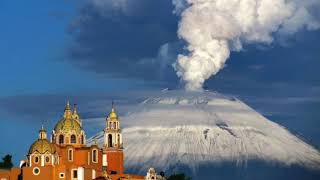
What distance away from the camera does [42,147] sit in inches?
4528

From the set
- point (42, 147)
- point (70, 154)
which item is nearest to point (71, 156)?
point (70, 154)

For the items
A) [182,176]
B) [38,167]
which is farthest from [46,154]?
[182,176]

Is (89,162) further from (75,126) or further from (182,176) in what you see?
(182,176)

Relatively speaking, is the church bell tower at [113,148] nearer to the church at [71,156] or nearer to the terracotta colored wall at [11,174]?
the church at [71,156]

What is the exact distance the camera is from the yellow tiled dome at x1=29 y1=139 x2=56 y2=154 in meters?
115

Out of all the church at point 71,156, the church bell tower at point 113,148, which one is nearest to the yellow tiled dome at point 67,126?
the church at point 71,156

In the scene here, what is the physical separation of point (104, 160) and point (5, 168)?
35.1 ft

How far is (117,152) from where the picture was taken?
127750 millimetres

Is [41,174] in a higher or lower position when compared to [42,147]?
lower

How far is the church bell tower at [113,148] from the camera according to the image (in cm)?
12681

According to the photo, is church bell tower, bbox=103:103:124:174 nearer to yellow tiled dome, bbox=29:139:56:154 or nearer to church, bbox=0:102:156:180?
church, bbox=0:102:156:180

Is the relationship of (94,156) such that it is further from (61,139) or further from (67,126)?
(67,126)

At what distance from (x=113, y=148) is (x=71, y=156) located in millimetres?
8321

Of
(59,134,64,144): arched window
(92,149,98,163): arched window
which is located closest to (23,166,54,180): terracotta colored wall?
(59,134,64,144): arched window
